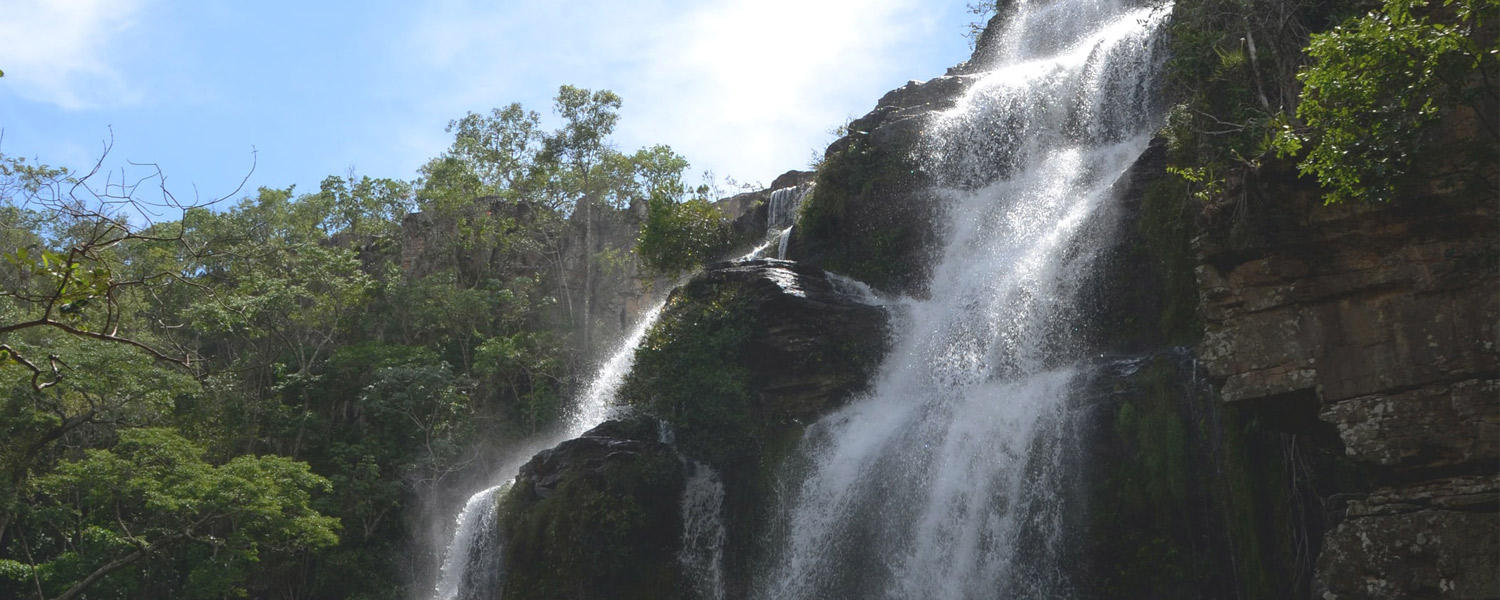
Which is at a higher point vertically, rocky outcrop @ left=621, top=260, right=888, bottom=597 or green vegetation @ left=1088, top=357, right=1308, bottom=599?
rocky outcrop @ left=621, top=260, right=888, bottom=597

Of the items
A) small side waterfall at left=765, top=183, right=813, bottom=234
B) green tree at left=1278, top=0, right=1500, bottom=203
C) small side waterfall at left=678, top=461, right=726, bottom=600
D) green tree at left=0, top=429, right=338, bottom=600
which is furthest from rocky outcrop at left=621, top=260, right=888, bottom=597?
green tree at left=1278, top=0, right=1500, bottom=203

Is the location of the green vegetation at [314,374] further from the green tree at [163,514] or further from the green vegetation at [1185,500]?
the green vegetation at [1185,500]

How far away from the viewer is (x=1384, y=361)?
35.4 feet

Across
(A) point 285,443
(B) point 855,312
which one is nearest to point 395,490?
(A) point 285,443

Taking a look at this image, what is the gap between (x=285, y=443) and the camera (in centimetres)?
2822

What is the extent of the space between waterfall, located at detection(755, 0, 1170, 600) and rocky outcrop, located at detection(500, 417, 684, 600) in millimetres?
2452

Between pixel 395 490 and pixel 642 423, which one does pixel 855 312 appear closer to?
pixel 642 423

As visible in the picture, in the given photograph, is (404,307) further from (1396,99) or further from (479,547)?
(1396,99)

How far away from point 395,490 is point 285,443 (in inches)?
173

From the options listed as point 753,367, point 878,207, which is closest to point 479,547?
point 753,367

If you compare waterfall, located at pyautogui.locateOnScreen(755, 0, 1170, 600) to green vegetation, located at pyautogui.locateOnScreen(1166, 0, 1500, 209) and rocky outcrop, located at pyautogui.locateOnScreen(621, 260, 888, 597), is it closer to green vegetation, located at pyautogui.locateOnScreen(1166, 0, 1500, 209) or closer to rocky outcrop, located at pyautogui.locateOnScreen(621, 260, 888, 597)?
rocky outcrop, located at pyautogui.locateOnScreen(621, 260, 888, 597)

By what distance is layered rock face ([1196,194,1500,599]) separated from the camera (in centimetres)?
991

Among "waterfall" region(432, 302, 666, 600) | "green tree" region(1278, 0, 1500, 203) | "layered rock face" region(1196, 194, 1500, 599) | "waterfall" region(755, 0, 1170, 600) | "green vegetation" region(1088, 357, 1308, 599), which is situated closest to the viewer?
"green tree" region(1278, 0, 1500, 203)

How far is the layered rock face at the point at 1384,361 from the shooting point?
9914mm
